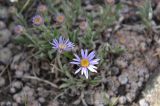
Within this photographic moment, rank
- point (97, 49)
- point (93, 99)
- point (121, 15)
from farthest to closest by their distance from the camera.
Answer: point (121, 15)
point (97, 49)
point (93, 99)

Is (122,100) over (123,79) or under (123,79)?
under

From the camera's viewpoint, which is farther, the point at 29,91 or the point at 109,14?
the point at 109,14

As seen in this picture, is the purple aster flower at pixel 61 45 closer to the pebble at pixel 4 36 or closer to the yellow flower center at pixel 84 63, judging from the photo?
the yellow flower center at pixel 84 63

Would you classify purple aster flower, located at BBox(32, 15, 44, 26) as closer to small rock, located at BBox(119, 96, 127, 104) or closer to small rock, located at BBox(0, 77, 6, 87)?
small rock, located at BBox(0, 77, 6, 87)

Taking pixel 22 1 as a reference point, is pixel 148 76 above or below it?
below

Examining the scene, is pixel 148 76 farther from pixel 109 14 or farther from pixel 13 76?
pixel 13 76

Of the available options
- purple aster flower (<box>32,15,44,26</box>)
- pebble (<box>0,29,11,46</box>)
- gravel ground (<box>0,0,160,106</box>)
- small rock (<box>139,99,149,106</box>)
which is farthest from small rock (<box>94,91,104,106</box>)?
pebble (<box>0,29,11,46</box>)

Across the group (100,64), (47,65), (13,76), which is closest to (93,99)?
(100,64)

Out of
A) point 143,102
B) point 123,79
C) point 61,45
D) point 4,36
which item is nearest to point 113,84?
point 123,79

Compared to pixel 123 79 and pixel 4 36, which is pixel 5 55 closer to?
pixel 4 36
